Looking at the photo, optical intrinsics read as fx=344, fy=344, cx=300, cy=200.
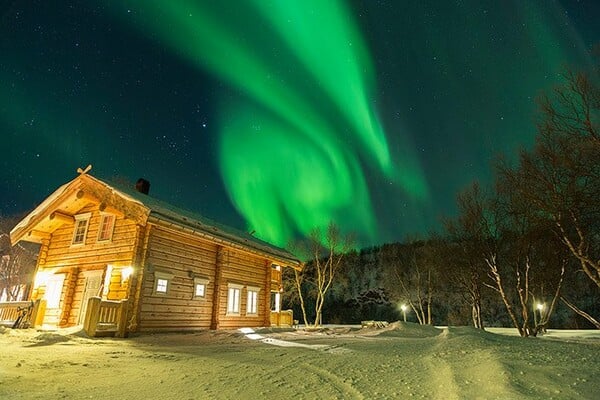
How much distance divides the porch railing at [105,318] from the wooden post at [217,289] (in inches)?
203

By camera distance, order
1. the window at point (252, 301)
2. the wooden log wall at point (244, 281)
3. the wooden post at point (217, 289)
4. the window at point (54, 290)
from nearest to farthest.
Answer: the window at point (54, 290) → the wooden post at point (217, 289) → the wooden log wall at point (244, 281) → the window at point (252, 301)

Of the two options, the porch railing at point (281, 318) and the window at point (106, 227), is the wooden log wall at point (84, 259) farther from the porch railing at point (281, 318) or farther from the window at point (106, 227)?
the porch railing at point (281, 318)

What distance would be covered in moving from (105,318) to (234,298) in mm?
7629

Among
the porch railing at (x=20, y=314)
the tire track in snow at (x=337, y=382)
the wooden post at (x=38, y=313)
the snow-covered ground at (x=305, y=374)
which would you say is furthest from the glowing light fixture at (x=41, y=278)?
the tire track in snow at (x=337, y=382)

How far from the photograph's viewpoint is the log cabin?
1418cm

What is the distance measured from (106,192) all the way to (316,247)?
22.8 metres

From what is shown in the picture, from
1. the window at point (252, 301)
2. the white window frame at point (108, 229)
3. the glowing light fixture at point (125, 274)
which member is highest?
the white window frame at point (108, 229)

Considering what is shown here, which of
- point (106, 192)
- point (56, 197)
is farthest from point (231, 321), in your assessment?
point (56, 197)

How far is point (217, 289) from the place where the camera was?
17.6 metres

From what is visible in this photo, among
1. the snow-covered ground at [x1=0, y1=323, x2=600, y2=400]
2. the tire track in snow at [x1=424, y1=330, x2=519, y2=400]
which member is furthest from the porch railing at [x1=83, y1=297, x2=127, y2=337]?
the tire track in snow at [x1=424, y1=330, x2=519, y2=400]

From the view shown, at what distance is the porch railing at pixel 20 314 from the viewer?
46.3ft

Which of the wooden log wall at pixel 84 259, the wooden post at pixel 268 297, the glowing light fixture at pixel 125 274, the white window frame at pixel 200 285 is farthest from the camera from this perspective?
the wooden post at pixel 268 297

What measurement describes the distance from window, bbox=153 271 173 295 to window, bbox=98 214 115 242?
3.28 metres

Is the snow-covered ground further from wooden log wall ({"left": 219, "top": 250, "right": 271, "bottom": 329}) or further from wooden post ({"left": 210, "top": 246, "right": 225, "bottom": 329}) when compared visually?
wooden log wall ({"left": 219, "top": 250, "right": 271, "bottom": 329})
